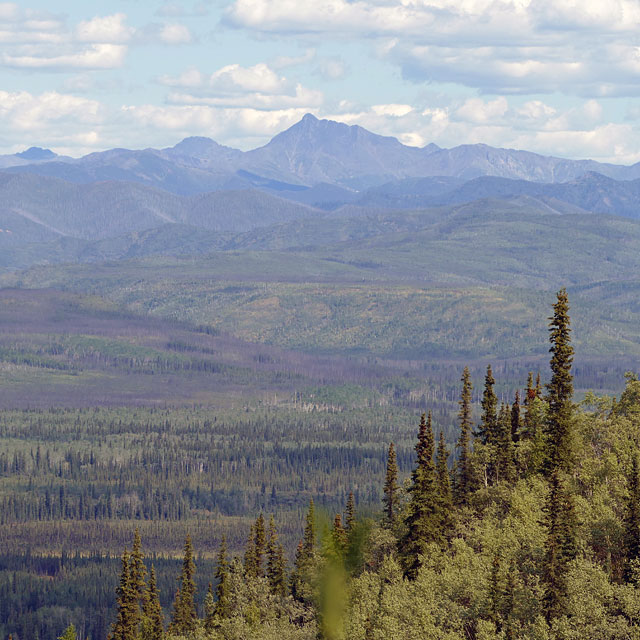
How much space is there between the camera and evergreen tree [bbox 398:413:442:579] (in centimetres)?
11288

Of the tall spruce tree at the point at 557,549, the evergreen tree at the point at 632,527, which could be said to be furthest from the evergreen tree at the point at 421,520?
the evergreen tree at the point at 632,527

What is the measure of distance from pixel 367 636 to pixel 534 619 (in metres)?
11.8

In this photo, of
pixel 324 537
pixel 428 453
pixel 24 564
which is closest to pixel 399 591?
pixel 428 453

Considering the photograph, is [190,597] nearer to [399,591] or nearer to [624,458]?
[399,591]

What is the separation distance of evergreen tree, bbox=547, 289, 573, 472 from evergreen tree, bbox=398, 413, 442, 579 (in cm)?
1138

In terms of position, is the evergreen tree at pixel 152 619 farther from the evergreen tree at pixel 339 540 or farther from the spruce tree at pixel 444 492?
the spruce tree at pixel 444 492

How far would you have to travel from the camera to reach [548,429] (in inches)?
4705

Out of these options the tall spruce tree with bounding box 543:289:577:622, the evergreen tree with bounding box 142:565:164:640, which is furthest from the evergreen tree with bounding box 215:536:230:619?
the tall spruce tree with bounding box 543:289:577:622

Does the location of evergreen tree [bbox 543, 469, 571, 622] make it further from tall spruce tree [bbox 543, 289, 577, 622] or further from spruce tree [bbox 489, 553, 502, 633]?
spruce tree [bbox 489, 553, 502, 633]

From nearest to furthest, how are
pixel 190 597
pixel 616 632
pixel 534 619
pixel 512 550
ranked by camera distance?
1. pixel 616 632
2. pixel 534 619
3. pixel 512 550
4. pixel 190 597

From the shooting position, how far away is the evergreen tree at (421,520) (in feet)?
370

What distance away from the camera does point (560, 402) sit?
390ft

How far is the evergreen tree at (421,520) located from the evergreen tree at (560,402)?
37.3 feet

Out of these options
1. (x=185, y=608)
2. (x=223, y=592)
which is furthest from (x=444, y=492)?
(x=185, y=608)
